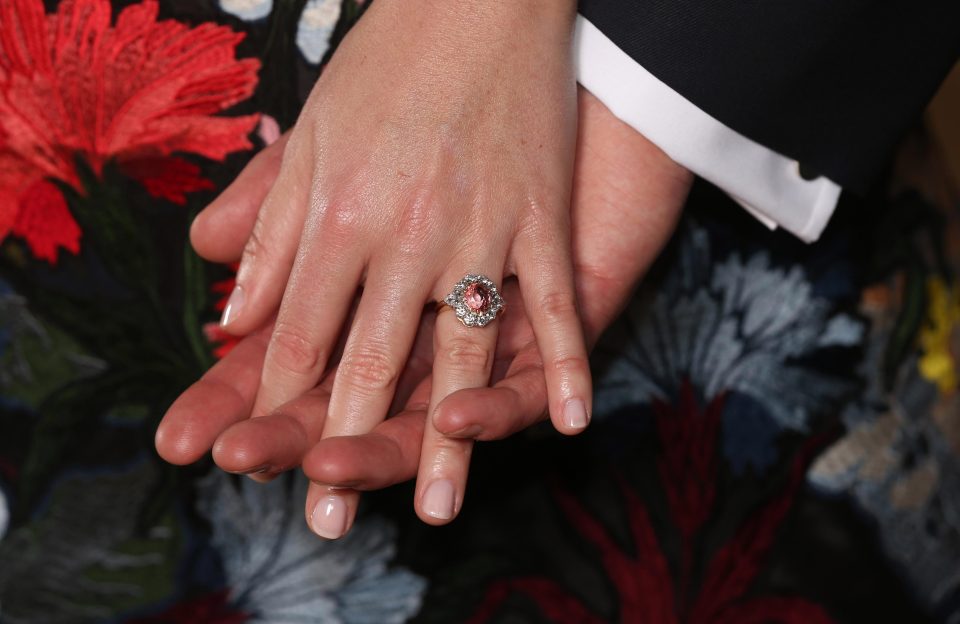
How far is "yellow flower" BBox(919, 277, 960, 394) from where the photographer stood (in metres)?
0.73

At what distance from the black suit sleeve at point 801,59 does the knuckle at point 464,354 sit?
228mm

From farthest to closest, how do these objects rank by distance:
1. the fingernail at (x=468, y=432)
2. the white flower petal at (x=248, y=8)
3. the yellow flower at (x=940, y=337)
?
the yellow flower at (x=940, y=337)
the white flower petal at (x=248, y=8)
the fingernail at (x=468, y=432)

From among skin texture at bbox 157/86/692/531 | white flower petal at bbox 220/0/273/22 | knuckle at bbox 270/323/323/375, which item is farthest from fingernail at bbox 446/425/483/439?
white flower petal at bbox 220/0/273/22

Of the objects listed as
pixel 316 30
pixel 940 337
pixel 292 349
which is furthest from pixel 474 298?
→ pixel 940 337

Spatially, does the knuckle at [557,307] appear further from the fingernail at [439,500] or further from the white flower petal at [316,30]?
the white flower petal at [316,30]

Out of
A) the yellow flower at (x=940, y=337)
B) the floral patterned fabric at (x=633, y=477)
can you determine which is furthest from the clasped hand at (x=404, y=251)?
the yellow flower at (x=940, y=337)

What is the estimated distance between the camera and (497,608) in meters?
0.70

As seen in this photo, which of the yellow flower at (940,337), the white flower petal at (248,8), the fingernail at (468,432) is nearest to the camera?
the fingernail at (468,432)

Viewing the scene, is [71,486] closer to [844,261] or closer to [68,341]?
[68,341]

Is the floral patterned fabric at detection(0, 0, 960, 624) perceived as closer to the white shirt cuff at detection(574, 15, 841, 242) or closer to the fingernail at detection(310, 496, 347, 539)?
the white shirt cuff at detection(574, 15, 841, 242)

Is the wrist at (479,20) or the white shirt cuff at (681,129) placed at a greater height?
the wrist at (479,20)

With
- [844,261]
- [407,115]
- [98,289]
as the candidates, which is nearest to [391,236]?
[407,115]

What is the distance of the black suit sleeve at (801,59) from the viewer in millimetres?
589

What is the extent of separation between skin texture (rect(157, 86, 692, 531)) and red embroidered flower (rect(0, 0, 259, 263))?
52 millimetres
